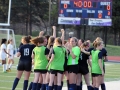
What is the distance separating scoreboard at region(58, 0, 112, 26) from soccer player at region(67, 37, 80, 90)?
25.0m

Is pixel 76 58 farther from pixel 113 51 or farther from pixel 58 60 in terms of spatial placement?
pixel 113 51

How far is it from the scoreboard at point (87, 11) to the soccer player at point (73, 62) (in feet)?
82.1

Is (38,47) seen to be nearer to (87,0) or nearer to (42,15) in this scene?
(87,0)

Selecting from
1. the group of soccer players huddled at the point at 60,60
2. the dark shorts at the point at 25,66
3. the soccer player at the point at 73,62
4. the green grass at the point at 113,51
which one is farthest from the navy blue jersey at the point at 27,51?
the green grass at the point at 113,51

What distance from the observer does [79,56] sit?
14742 millimetres

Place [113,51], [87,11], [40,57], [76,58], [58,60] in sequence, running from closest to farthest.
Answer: [58,60] → [76,58] → [40,57] → [87,11] → [113,51]

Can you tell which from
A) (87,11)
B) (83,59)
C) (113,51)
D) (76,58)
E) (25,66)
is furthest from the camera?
(113,51)

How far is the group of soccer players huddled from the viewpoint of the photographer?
14.2m

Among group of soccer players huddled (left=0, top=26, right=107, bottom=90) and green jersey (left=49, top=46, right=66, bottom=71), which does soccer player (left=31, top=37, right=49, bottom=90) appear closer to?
group of soccer players huddled (left=0, top=26, right=107, bottom=90)

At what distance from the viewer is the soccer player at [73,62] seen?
1427cm

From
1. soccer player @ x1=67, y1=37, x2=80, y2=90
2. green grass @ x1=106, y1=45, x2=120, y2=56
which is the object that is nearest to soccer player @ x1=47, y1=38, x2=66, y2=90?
soccer player @ x1=67, y1=37, x2=80, y2=90

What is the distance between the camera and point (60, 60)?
561 inches

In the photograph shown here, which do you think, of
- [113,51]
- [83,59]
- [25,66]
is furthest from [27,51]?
[113,51]

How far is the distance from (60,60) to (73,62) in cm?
46
